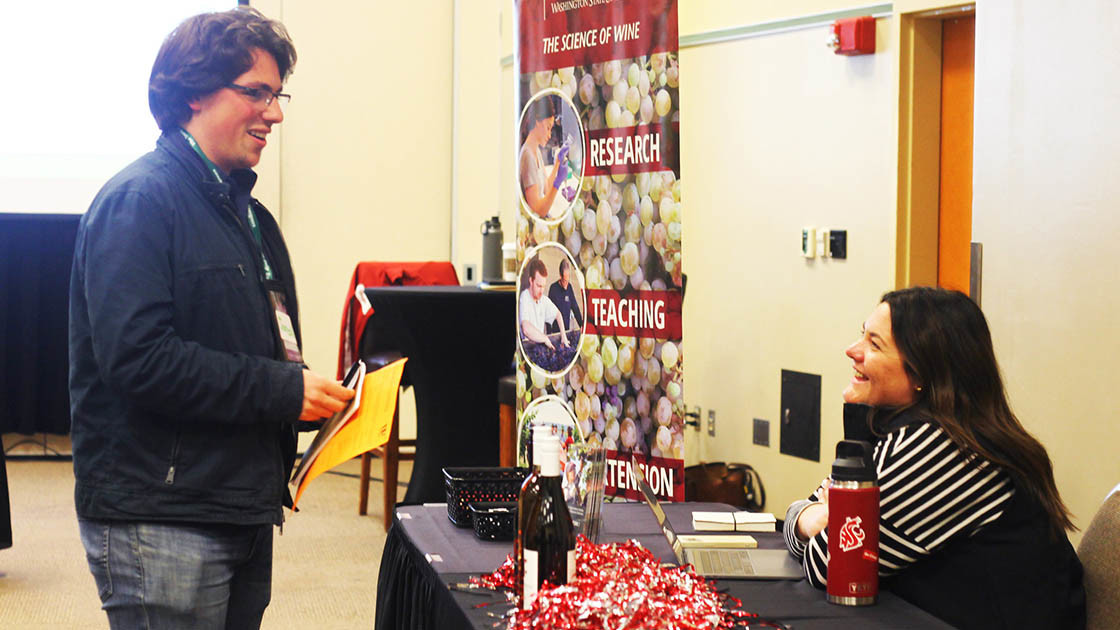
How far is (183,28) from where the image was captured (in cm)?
170

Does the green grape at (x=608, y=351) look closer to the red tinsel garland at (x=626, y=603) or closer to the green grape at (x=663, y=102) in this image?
the green grape at (x=663, y=102)

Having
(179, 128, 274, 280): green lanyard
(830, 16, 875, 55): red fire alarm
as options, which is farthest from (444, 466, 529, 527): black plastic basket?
(830, 16, 875, 55): red fire alarm

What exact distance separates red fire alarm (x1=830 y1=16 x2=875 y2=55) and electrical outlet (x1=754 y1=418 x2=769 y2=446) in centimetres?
166

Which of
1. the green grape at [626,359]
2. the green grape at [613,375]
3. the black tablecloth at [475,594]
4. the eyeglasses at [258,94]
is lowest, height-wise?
the black tablecloth at [475,594]

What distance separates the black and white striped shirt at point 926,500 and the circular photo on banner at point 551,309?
155cm

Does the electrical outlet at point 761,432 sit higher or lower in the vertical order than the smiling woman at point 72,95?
lower

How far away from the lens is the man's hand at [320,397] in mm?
1701

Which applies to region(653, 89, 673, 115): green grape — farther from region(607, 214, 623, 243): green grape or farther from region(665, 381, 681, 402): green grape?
region(665, 381, 681, 402): green grape

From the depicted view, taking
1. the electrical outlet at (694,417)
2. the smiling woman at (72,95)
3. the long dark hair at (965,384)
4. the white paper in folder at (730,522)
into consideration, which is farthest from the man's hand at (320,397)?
the smiling woman at (72,95)

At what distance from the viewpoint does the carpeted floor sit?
3.77 metres

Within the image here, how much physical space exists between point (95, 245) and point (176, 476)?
0.35 metres

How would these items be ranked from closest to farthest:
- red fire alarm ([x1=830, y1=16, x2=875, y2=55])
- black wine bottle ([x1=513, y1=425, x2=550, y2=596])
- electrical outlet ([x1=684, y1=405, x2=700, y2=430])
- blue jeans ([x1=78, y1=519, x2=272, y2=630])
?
1. black wine bottle ([x1=513, y1=425, x2=550, y2=596])
2. blue jeans ([x1=78, y1=519, x2=272, y2=630])
3. red fire alarm ([x1=830, y1=16, x2=875, y2=55])
4. electrical outlet ([x1=684, y1=405, x2=700, y2=430])

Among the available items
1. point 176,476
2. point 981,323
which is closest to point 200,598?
point 176,476

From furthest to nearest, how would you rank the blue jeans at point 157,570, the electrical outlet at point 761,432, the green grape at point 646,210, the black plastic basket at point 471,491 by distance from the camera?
the electrical outlet at point 761,432 → the green grape at point 646,210 → the black plastic basket at point 471,491 → the blue jeans at point 157,570
